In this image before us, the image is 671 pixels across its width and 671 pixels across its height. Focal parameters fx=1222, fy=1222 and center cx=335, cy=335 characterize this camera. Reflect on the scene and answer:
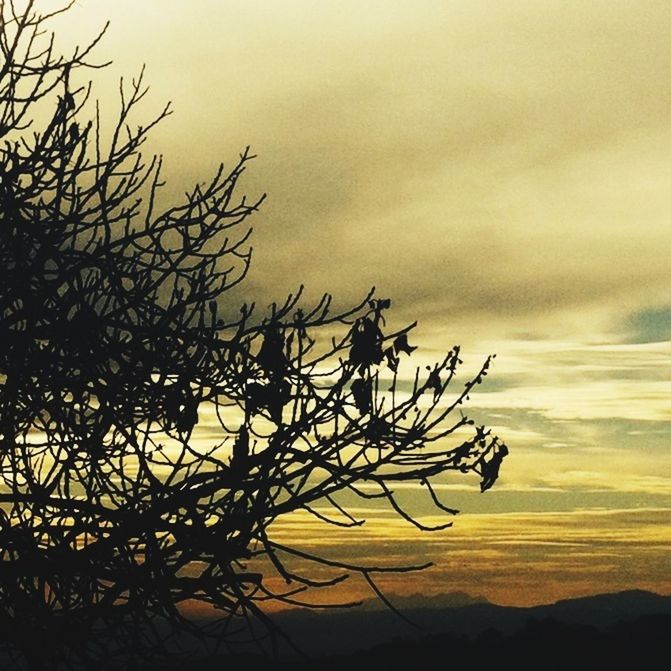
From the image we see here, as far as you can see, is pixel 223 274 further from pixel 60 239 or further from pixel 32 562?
pixel 32 562

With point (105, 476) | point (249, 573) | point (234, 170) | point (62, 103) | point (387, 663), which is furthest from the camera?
point (387, 663)

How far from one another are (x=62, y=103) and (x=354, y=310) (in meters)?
2.44

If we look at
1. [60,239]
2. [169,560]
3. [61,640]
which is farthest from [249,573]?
[60,239]

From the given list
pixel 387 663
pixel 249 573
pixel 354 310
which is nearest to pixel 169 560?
pixel 249 573

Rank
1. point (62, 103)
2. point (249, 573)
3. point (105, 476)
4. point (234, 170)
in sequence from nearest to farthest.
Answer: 1. point (249, 573)
2. point (105, 476)
3. point (62, 103)
4. point (234, 170)

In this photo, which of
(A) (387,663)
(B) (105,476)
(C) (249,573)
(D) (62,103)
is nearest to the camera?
(C) (249,573)

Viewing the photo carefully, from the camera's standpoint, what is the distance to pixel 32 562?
7.16 metres

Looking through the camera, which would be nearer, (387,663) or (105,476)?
(105,476)

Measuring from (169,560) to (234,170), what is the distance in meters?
2.97

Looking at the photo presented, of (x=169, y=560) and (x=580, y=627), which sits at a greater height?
(x=169, y=560)

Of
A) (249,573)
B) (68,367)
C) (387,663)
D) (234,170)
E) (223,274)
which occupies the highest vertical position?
(234,170)

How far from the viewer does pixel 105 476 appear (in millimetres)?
7555

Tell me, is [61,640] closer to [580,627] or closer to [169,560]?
[169,560]

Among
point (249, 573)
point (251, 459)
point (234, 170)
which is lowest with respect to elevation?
point (249, 573)
